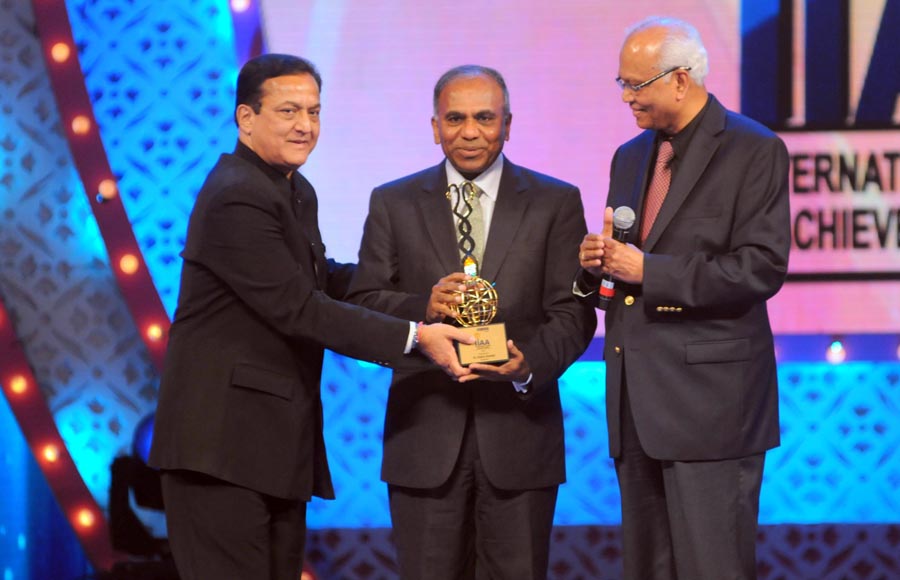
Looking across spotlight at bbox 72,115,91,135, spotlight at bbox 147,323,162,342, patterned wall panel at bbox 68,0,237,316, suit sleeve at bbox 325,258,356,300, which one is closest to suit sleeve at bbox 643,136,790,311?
suit sleeve at bbox 325,258,356,300

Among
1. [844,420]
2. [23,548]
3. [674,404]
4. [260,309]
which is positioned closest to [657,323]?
[674,404]

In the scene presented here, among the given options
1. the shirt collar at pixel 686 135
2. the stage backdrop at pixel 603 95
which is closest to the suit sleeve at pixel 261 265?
the shirt collar at pixel 686 135

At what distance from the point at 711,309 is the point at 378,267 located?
852 millimetres

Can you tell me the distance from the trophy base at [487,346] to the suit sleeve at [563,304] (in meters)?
0.16

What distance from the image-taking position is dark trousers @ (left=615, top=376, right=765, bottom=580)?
284 cm

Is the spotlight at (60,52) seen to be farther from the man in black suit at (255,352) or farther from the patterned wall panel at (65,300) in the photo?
the man in black suit at (255,352)

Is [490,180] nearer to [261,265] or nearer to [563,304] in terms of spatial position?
[563,304]

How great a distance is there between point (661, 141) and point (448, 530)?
44.6 inches

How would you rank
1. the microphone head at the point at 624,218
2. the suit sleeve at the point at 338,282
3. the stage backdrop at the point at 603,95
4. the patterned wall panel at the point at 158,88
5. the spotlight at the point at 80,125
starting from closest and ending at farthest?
the microphone head at the point at 624,218, the suit sleeve at the point at 338,282, the stage backdrop at the point at 603,95, the spotlight at the point at 80,125, the patterned wall panel at the point at 158,88

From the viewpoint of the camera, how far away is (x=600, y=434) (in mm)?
4164

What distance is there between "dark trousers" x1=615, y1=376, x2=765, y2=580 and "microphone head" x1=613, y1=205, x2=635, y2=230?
0.44 meters

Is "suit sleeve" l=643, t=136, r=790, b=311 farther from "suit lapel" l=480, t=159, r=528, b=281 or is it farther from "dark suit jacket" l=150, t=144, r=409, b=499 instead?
"dark suit jacket" l=150, t=144, r=409, b=499

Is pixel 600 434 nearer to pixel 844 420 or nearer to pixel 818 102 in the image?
pixel 844 420

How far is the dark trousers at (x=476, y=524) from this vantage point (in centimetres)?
296
